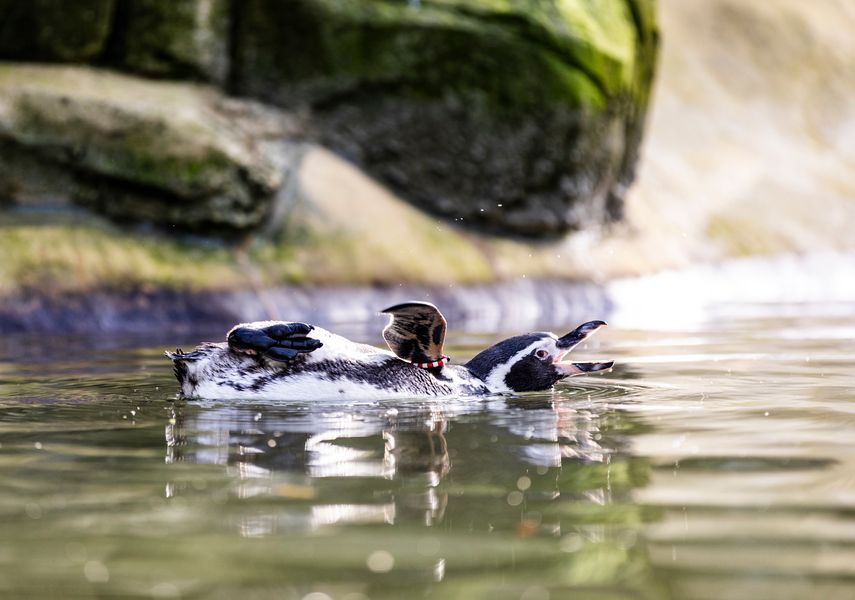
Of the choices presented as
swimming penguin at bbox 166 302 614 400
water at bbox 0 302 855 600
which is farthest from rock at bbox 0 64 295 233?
swimming penguin at bbox 166 302 614 400

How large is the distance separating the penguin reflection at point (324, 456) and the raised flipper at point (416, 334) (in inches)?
15.4

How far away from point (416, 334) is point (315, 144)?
7148mm

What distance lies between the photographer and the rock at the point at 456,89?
39.6 feet

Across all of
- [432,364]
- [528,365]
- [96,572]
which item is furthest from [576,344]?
[96,572]

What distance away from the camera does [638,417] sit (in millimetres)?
4992

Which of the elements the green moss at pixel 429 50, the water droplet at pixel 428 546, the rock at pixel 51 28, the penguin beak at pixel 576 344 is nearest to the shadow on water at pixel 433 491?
the water droplet at pixel 428 546

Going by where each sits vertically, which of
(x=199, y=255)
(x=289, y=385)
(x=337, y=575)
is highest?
(x=199, y=255)

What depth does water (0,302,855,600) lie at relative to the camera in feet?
8.42

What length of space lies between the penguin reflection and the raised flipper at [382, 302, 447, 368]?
39cm

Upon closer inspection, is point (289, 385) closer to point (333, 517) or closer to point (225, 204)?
point (333, 517)

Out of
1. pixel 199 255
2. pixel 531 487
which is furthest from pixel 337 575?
pixel 199 255

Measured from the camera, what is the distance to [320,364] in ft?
17.7

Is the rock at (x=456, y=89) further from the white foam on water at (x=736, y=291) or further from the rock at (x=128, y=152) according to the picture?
the white foam on water at (x=736, y=291)

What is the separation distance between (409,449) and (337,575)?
162 centimetres
